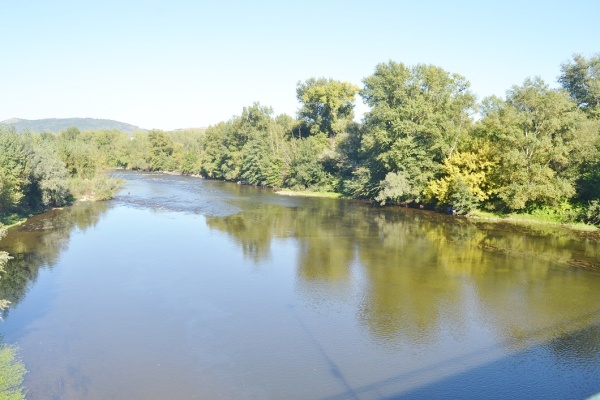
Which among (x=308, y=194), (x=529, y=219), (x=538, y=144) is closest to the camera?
(x=538, y=144)

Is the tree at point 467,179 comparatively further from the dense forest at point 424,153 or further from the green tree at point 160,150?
the green tree at point 160,150

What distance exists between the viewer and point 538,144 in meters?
36.3

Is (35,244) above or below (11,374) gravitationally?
above

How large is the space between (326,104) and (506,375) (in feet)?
214

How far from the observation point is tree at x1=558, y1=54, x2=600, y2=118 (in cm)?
4614

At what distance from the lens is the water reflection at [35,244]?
2152 cm

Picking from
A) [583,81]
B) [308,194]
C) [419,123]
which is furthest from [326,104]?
[583,81]

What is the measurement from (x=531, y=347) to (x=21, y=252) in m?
27.9

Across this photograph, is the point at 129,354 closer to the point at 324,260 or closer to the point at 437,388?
the point at 437,388

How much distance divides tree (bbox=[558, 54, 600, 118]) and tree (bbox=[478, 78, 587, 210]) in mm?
10517

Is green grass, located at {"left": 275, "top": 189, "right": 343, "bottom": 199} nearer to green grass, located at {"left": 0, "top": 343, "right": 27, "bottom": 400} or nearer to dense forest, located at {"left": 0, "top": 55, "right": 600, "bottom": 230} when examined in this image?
dense forest, located at {"left": 0, "top": 55, "right": 600, "bottom": 230}

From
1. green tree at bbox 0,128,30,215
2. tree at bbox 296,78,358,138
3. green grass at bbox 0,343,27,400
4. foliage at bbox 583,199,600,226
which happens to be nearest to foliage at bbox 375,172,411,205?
foliage at bbox 583,199,600,226

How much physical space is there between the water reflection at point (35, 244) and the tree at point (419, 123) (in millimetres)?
30946

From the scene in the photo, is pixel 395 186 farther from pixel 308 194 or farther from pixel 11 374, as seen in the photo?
pixel 11 374
